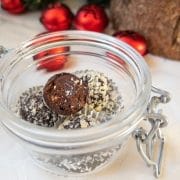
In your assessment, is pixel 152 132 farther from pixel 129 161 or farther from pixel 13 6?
pixel 13 6

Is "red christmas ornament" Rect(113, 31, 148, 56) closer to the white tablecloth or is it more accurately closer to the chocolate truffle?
the white tablecloth

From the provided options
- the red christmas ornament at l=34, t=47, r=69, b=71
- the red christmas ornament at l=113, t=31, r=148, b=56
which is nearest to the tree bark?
the red christmas ornament at l=113, t=31, r=148, b=56

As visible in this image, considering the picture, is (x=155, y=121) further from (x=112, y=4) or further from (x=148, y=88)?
(x=112, y=4)

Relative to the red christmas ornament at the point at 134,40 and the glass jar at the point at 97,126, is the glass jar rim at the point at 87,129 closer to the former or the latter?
the glass jar at the point at 97,126

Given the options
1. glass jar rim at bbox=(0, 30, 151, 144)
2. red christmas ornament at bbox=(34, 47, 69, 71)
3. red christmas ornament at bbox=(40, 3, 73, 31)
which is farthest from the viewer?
red christmas ornament at bbox=(40, 3, 73, 31)

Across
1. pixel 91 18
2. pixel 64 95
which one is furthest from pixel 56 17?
pixel 64 95

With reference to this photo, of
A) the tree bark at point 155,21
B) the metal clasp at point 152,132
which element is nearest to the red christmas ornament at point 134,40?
the tree bark at point 155,21
